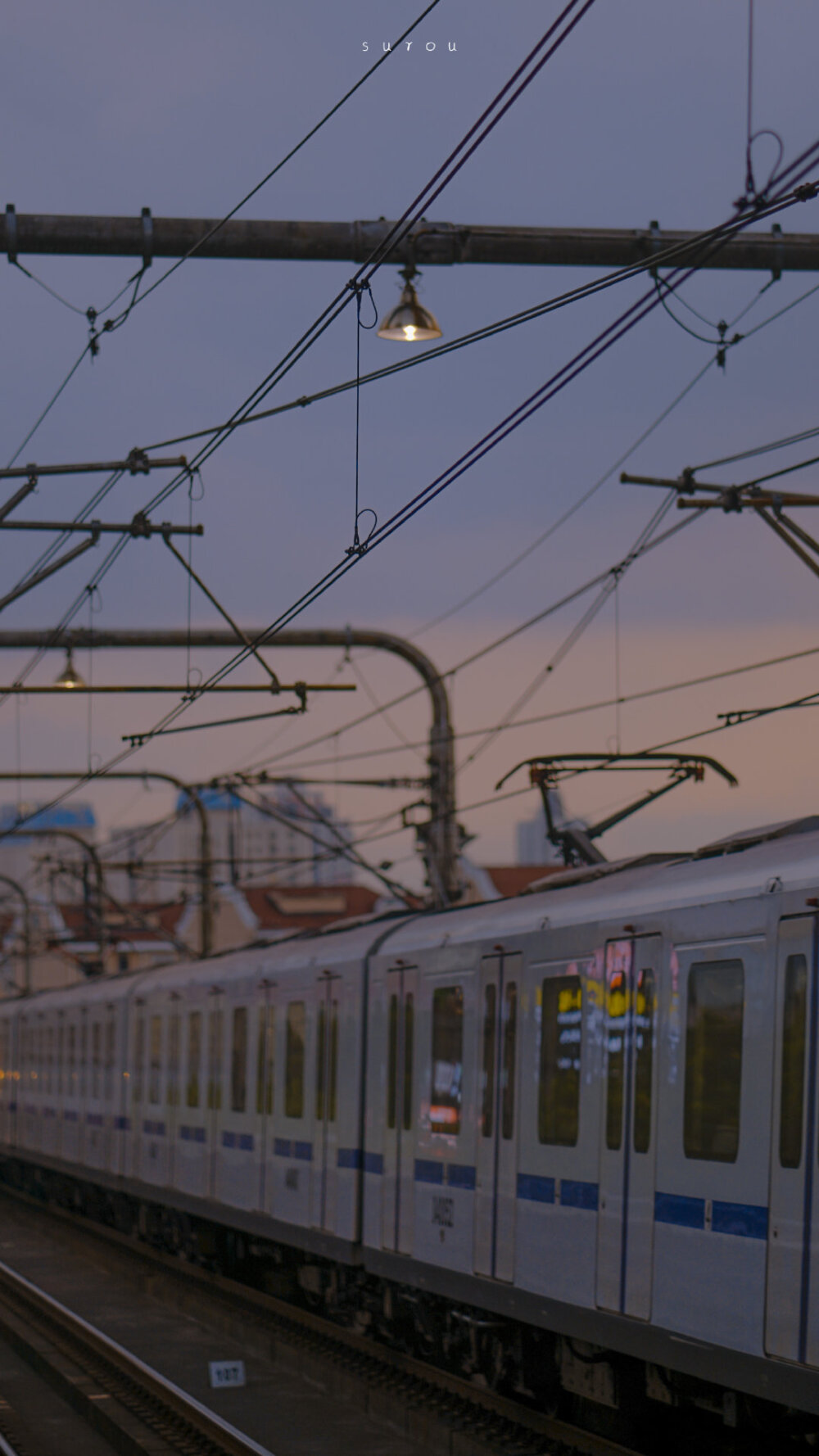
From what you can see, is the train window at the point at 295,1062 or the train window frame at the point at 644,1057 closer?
the train window frame at the point at 644,1057

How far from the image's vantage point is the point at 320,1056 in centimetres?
1622

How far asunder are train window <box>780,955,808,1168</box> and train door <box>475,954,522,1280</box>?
11.7ft

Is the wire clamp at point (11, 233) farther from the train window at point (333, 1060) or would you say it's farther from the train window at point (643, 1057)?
the train window at point (333, 1060)

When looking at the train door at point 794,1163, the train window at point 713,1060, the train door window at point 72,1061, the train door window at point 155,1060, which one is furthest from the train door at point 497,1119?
the train door window at point 72,1061

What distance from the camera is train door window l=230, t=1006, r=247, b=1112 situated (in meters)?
18.7

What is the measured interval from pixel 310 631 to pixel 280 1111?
4785 mm

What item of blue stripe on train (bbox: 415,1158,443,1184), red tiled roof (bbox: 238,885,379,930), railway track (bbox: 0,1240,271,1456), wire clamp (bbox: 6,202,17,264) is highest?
wire clamp (bbox: 6,202,17,264)

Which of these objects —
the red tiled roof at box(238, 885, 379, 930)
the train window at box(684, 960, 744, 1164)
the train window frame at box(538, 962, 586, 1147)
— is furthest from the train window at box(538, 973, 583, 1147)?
the red tiled roof at box(238, 885, 379, 930)

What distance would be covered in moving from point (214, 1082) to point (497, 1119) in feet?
27.9

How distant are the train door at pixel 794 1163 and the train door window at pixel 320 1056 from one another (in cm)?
819

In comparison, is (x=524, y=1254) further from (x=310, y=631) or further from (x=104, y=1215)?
(x=104, y=1215)

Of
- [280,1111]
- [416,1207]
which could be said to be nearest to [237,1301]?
[280,1111]

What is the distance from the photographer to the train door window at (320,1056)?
52.7 feet

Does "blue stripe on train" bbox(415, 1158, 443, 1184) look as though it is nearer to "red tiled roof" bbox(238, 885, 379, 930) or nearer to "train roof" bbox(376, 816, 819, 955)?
"train roof" bbox(376, 816, 819, 955)
